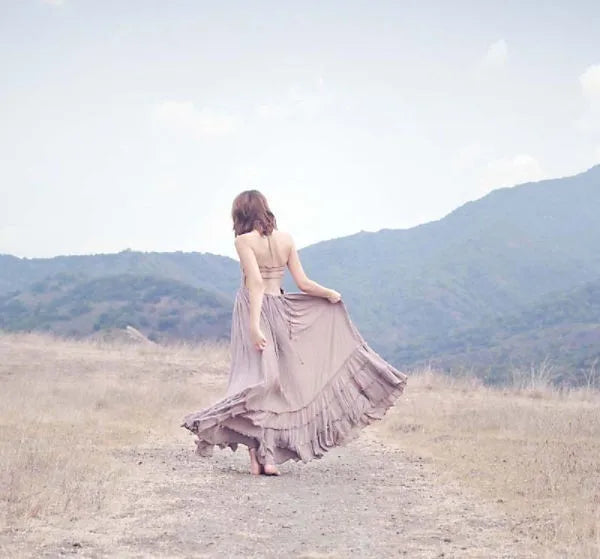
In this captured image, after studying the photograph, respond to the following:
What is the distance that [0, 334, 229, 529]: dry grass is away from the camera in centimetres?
643

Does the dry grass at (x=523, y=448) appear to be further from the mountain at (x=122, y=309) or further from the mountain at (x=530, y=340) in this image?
the mountain at (x=122, y=309)

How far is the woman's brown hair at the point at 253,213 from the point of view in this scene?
8477 millimetres

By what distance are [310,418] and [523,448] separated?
2.70 metres

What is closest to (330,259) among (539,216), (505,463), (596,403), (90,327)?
(539,216)

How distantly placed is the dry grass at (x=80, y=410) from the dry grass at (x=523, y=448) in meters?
2.74

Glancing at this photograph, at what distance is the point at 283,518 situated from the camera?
6.14m

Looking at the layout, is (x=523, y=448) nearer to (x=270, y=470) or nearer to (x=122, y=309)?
(x=270, y=470)

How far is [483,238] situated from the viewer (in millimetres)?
95312

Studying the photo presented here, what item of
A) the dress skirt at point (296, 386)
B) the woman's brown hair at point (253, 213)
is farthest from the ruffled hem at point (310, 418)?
the woman's brown hair at point (253, 213)

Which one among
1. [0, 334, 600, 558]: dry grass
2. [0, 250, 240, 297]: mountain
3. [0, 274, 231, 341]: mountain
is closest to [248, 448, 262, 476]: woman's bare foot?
[0, 334, 600, 558]: dry grass

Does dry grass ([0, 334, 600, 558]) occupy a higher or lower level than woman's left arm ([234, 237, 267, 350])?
lower

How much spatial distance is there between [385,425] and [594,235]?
295ft

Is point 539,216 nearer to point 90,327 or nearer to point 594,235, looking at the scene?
point 594,235

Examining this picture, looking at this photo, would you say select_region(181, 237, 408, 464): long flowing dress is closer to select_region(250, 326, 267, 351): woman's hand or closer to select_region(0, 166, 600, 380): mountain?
select_region(250, 326, 267, 351): woman's hand
